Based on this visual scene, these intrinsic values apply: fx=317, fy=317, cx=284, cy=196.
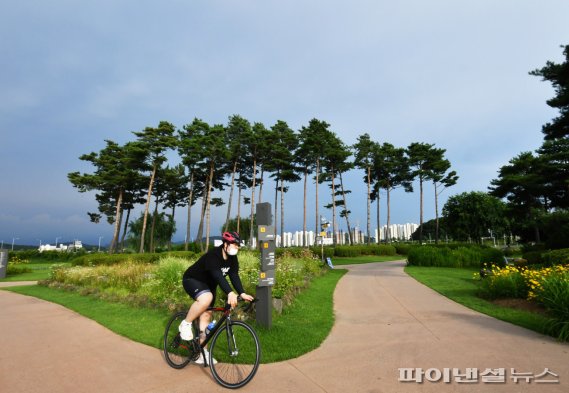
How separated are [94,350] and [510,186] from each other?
144 ft

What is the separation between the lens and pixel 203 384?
3834 mm

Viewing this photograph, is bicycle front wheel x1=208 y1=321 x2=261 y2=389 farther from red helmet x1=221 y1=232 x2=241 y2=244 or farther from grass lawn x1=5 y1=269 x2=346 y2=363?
red helmet x1=221 y1=232 x2=241 y2=244

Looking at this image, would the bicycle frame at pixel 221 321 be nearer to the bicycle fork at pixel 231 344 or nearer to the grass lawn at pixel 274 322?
the bicycle fork at pixel 231 344

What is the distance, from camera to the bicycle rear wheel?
431 cm

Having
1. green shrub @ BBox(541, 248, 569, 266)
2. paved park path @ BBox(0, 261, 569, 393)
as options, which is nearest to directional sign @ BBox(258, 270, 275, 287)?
paved park path @ BBox(0, 261, 569, 393)

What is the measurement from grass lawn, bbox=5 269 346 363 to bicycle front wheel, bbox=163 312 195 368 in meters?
0.72

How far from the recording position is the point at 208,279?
438cm

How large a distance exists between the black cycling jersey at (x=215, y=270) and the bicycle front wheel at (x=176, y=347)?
66cm

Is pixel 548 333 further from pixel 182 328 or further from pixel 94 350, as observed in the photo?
pixel 94 350

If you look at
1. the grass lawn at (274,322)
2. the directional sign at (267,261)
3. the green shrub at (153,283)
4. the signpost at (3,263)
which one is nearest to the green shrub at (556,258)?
the grass lawn at (274,322)

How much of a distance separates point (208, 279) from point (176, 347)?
112 centimetres

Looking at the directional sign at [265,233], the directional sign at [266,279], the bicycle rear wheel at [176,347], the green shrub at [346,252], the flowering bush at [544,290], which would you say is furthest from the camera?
the green shrub at [346,252]

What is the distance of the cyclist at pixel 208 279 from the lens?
161 inches

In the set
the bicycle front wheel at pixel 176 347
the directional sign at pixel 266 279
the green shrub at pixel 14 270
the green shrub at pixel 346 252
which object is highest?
the directional sign at pixel 266 279
